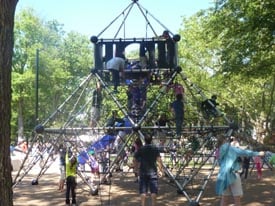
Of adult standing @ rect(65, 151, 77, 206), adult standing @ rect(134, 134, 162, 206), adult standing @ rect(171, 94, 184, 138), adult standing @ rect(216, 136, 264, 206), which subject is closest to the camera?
adult standing @ rect(216, 136, 264, 206)

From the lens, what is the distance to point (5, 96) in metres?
4.26

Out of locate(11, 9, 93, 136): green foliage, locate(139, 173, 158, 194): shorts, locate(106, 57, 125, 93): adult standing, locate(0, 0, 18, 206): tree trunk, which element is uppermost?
locate(11, 9, 93, 136): green foliage

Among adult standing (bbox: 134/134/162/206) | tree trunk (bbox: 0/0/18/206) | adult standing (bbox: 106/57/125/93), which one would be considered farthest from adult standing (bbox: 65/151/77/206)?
tree trunk (bbox: 0/0/18/206)

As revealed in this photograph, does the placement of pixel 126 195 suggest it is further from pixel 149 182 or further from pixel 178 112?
pixel 149 182

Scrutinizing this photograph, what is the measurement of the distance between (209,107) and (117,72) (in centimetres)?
260

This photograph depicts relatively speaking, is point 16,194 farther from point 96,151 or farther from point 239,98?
point 239,98

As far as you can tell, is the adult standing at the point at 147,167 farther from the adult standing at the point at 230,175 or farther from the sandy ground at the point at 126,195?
the adult standing at the point at 230,175

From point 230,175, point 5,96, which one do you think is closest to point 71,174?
point 230,175

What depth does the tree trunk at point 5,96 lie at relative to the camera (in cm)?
422

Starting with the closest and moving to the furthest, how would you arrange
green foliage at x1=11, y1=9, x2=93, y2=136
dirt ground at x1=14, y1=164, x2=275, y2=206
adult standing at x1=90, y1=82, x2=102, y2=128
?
dirt ground at x1=14, y1=164, x2=275, y2=206, adult standing at x1=90, y1=82, x2=102, y2=128, green foliage at x1=11, y1=9, x2=93, y2=136

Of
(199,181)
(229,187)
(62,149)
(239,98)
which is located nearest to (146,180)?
(229,187)

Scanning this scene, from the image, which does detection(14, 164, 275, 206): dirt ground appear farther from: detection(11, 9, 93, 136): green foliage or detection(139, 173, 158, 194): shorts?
detection(11, 9, 93, 136): green foliage

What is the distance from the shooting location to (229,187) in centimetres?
870

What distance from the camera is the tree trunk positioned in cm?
422
